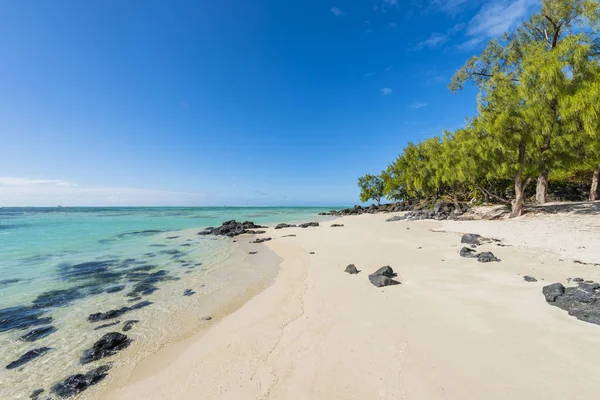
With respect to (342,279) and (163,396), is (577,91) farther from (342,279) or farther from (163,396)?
(163,396)

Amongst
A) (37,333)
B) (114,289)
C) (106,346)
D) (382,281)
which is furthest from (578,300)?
(114,289)

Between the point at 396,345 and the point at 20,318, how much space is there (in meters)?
9.92

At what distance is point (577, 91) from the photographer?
16172 millimetres

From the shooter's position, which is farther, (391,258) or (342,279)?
(391,258)

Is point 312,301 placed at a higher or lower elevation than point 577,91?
lower

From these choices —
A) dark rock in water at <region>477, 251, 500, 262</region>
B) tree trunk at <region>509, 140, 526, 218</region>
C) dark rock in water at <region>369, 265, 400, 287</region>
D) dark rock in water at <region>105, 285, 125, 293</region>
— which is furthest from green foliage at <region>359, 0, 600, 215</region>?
dark rock in water at <region>105, 285, 125, 293</region>

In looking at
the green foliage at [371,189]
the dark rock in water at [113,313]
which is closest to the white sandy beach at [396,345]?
the dark rock in water at [113,313]

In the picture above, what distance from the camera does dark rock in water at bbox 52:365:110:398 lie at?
4.42m

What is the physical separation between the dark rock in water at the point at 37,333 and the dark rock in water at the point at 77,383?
2541mm

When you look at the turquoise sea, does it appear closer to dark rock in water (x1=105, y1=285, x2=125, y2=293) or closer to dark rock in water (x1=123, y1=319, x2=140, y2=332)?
dark rock in water (x1=105, y1=285, x2=125, y2=293)

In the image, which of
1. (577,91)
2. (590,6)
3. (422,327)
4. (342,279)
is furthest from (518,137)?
(422,327)

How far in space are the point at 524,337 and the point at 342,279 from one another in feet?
→ 16.4

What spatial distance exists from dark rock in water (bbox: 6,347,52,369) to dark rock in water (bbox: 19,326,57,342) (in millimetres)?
731

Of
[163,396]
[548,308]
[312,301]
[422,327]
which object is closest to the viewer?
[163,396]
